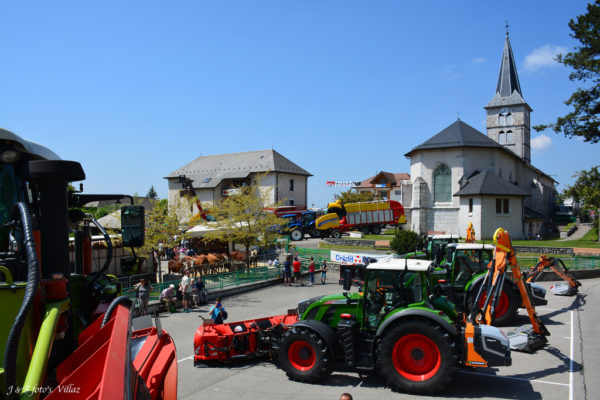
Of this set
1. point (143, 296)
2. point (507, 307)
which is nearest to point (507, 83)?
point (507, 307)

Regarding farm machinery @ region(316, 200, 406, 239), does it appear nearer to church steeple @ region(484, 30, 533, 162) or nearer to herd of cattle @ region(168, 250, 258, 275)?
herd of cattle @ region(168, 250, 258, 275)

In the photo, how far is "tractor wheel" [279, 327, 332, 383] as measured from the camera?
27.4 ft

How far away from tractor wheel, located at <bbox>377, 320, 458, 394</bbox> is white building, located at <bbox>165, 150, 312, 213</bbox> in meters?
48.3

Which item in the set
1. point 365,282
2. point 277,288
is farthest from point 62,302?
point 277,288

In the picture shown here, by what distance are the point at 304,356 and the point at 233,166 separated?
184 feet

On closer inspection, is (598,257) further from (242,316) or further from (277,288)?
(242,316)

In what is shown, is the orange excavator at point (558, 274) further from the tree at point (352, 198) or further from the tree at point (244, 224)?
the tree at point (352, 198)

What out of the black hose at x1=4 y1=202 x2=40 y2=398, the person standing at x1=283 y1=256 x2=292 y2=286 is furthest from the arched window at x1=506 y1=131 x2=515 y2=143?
the black hose at x1=4 y1=202 x2=40 y2=398

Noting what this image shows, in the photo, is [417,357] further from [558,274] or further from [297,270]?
[297,270]

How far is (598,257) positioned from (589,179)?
44.9ft

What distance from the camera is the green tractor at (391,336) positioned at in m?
7.78

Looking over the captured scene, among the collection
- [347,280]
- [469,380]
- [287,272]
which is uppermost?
[347,280]

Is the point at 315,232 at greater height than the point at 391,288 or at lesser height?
lesser

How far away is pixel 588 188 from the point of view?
3762 cm
